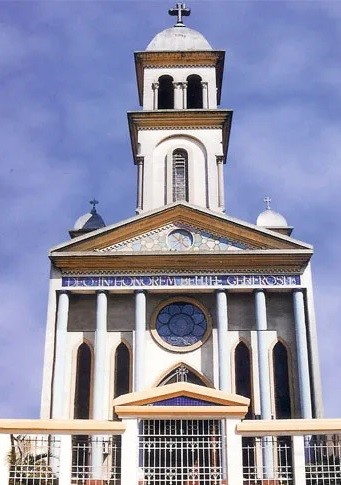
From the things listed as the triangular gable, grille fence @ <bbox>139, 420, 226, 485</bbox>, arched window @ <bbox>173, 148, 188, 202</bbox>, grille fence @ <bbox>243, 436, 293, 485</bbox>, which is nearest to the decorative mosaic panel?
the triangular gable

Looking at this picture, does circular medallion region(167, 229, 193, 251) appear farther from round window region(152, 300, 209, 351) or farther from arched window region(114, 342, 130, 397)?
arched window region(114, 342, 130, 397)

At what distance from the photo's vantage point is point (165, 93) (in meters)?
29.1

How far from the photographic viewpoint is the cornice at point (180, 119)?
89.9 ft

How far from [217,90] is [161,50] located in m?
2.73

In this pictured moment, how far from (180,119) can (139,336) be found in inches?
363

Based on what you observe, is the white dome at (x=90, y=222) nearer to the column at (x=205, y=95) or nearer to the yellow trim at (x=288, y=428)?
the column at (x=205, y=95)

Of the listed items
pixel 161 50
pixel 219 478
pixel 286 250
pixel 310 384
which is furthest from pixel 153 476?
pixel 161 50

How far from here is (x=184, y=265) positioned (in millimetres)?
22344

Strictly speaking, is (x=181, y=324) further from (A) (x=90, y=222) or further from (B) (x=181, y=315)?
(A) (x=90, y=222)

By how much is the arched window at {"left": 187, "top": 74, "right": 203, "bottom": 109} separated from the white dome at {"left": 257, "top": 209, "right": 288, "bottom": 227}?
5.02m

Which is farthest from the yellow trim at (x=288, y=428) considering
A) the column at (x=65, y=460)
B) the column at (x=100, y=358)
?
the column at (x=100, y=358)

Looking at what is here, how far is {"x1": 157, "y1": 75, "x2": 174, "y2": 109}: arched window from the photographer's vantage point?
28891 mm

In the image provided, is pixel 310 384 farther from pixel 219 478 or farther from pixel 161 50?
pixel 161 50

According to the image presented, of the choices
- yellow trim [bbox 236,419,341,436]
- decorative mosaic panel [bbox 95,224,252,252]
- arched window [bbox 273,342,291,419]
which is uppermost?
decorative mosaic panel [bbox 95,224,252,252]
